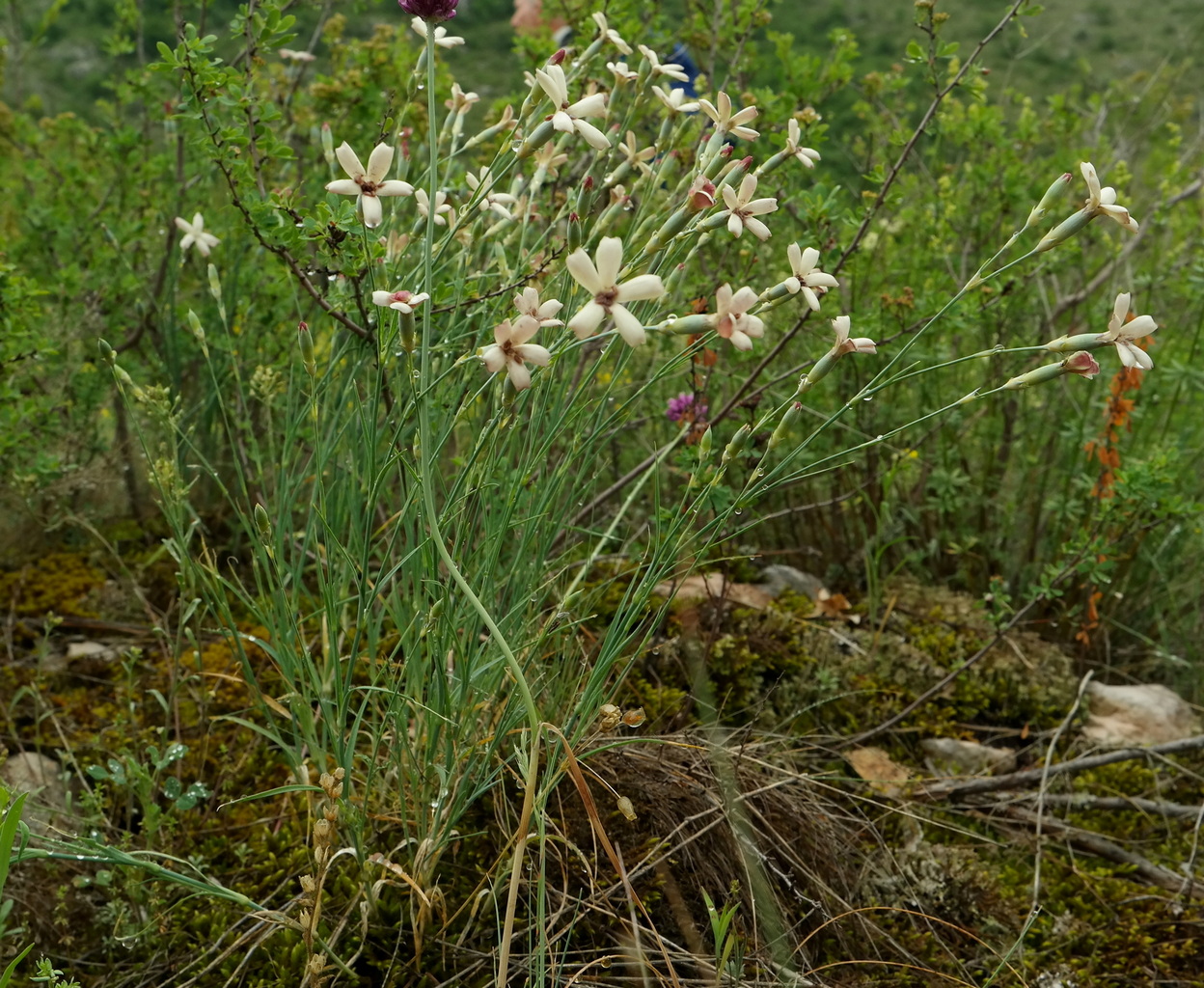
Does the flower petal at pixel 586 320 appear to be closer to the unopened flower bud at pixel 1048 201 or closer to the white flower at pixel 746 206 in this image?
the white flower at pixel 746 206

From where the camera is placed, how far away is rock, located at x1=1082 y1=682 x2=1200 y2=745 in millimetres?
2178

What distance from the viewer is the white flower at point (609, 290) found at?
2.75 ft

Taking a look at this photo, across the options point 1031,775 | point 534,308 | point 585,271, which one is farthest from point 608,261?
point 1031,775

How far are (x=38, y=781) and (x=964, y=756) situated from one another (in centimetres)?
187

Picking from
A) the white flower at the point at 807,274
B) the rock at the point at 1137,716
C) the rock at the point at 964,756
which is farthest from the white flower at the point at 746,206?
the rock at the point at 1137,716

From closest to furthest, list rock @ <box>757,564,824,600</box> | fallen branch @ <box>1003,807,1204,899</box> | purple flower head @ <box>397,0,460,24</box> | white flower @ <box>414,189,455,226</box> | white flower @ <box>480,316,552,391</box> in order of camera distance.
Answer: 1. white flower @ <box>480,316,552,391</box>
2. purple flower head @ <box>397,0,460,24</box>
3. white flower @ <box>414,189,455,226</box>
4. fallen branch @ <box>1003,807,1204,899</box>
5. rock @ <box>757,564,824,600</box>

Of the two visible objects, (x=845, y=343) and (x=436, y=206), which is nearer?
(x=845, y=343)

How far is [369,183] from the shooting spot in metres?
1.16

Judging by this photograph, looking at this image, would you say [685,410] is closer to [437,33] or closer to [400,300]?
[437,33]

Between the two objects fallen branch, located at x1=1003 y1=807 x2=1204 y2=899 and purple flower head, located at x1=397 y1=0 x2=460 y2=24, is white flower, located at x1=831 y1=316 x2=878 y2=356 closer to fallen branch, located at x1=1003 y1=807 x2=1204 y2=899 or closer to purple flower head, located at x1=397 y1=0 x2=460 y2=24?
purple flower head, located at x1=397 y1=0 x2=460 y2=24

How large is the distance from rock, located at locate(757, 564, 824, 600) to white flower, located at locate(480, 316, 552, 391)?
5.87ft

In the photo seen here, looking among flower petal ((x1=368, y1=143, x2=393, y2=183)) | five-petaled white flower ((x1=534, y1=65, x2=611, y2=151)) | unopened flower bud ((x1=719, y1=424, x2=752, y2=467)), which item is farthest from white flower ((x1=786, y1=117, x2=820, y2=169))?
flower petal ((x1=368, y1=143, x2=393, y2=183))

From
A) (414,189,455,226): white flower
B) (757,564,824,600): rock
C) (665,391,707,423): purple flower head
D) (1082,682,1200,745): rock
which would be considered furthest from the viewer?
(757,564,824,600): rock

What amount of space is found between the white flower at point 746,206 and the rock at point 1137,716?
1.59 metres
